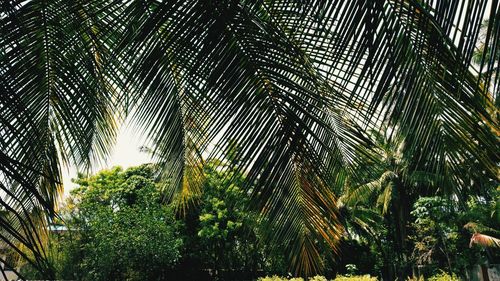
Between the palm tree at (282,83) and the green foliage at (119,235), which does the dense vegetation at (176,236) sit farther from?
the palm tree at (282,83)

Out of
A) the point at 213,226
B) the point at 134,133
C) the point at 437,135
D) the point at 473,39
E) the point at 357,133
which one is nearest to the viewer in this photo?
the point at 473,39

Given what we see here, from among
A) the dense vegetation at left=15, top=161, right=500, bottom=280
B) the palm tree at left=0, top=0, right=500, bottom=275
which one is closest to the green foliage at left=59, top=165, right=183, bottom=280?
the dense vegetation at left=15, top=161, right=500, bottom=280

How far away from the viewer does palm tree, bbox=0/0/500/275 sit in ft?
3.95

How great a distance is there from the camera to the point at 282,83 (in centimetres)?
185

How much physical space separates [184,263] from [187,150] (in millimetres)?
18646

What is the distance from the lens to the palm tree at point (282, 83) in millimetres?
1204

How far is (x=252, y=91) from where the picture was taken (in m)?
1.86

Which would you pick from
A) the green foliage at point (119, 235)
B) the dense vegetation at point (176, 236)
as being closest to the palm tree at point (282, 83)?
the dense vegetation at point (176, 236)

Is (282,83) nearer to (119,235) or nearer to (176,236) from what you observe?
(119,235)

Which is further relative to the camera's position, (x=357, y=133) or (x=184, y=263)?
(x=184, y=263)

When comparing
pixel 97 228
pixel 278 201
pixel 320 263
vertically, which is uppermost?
pixel 97 228

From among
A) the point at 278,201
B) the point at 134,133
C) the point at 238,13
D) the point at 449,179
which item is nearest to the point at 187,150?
the point at 134,133

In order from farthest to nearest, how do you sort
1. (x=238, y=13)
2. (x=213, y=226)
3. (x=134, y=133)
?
1. (x=213, y=226)
2. (x=134, y=133)
3. (x=238, y=13)

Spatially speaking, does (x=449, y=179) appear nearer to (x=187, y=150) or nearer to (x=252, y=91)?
(x=252, y=91)
